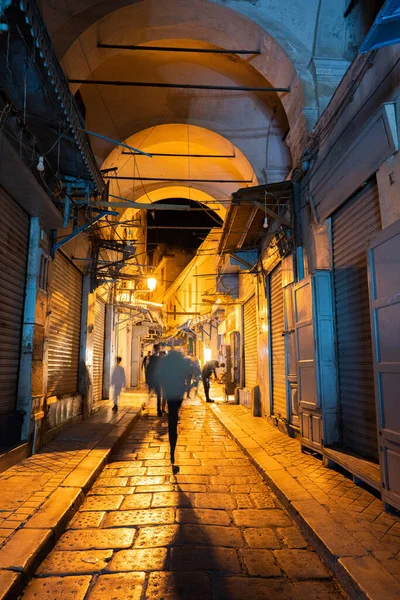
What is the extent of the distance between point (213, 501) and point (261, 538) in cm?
107

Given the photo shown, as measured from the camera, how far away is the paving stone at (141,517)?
4102 millimetres

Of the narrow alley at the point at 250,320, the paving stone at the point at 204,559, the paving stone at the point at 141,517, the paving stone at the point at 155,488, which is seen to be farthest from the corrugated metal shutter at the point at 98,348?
the paving stone at the point at 204,559

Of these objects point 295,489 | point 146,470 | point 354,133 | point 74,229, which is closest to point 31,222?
point 74,229

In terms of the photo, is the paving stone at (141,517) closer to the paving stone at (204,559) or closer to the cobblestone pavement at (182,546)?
the cobblestone pavement at (182,546)

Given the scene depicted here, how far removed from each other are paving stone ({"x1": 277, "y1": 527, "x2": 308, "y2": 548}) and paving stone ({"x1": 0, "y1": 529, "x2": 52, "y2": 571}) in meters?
2.18

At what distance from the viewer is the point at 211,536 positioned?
3.80m

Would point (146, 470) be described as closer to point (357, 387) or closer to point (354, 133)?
point (357, 387)

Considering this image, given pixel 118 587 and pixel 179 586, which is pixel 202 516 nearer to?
pixel 179 586

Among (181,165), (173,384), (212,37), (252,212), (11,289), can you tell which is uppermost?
(212,37)

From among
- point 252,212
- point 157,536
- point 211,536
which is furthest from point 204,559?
point 252,212

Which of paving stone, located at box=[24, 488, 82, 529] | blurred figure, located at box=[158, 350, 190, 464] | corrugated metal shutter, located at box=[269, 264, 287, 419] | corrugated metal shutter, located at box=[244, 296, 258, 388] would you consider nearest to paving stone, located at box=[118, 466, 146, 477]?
blurred figure, located at box=[158, 350, 190, 464]

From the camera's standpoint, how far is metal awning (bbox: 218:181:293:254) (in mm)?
7961

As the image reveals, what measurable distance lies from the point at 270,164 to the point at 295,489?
9.30 m

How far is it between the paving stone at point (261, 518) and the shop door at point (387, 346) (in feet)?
3.53
